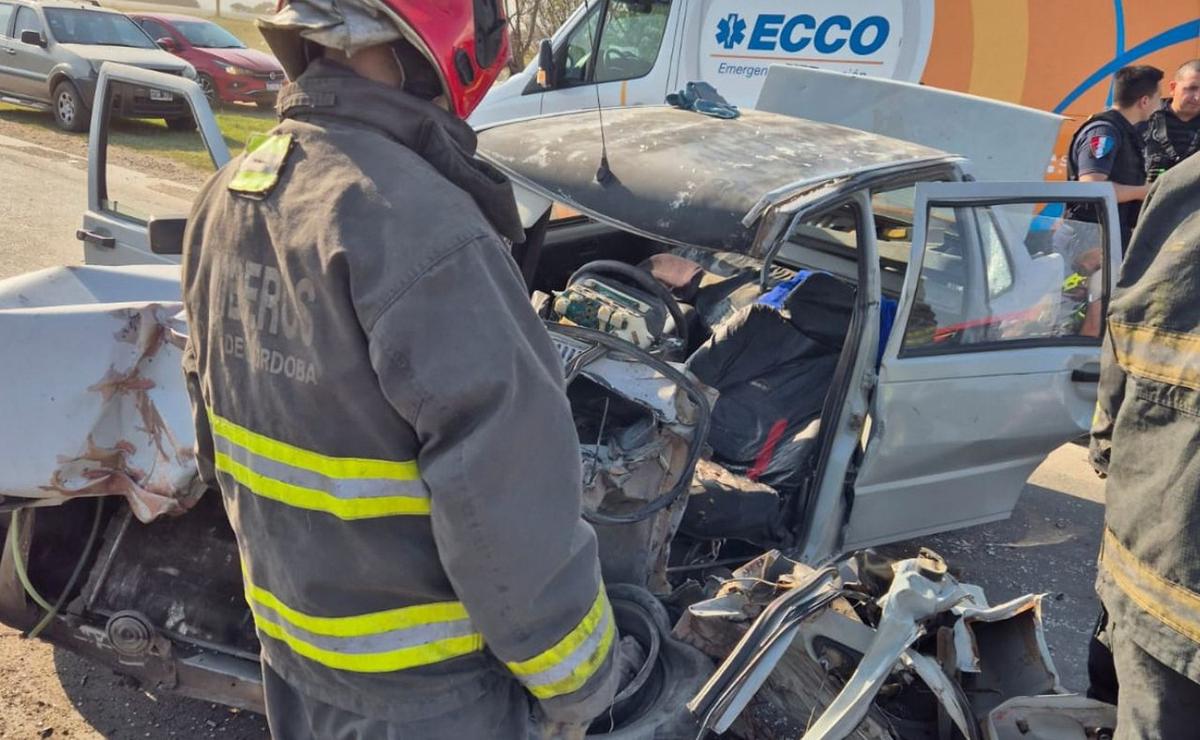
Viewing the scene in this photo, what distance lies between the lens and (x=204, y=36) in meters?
16.5

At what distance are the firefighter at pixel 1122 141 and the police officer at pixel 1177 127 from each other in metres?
0.13

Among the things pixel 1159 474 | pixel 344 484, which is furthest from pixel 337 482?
pixel 1159 474

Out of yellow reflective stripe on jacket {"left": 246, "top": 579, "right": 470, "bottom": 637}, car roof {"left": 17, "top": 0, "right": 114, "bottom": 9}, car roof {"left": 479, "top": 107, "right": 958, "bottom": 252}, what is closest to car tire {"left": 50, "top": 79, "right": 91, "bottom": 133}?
car roof {"left": 17, "top": 0, "right": 114, "bottom": 9}

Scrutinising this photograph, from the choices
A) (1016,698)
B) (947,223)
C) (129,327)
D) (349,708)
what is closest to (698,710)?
(1016,698)

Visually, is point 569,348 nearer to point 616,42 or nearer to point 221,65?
point 616,42

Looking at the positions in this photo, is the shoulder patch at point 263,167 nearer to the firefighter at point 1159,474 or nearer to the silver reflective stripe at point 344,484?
the silver reflective stripe at point 344,484

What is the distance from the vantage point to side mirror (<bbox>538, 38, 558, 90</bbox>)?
852cm

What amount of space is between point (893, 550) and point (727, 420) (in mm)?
1154

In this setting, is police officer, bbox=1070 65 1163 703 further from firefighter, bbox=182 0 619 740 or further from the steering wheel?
firefighter, bbox=182 0 619 740

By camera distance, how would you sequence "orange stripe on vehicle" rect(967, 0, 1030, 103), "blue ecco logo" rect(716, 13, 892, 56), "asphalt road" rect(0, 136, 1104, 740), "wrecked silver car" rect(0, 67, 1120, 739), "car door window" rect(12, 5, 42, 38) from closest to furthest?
"wrecked silver car" rect(0, 67, 1120, 739) < "asphalt road" rect(0, 136, 1104, 740) < "orange stripe on vehicle" rect(967, 0, 1030, 103) < "blue ecco logo" rect(716, 13, 892, 56) < "car door window" rect(12, 5, 42, 38)

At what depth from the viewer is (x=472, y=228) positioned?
4.33 feet

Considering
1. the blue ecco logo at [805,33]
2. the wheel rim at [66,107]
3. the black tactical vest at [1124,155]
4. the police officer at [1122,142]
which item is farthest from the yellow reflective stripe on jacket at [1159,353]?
the wheel rim at [66,107]

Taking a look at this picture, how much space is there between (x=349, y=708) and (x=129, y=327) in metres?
1.44

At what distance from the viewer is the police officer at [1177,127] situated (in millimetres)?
6023
